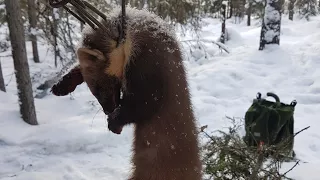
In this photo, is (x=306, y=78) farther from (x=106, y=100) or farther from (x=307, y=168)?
(x=106, y=100)

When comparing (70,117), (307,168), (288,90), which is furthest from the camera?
(288,90)

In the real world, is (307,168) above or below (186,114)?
below

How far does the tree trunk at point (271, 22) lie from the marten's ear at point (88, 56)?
9.21 m

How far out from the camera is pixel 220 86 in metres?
7.25

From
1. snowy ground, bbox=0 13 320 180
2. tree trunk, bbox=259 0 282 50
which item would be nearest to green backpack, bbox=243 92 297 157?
snowy ground, bbox=0 13 320 180

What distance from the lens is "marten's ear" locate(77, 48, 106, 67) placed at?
2.64ft

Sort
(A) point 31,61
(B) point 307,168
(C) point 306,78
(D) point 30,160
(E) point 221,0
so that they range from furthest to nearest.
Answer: (E) point 221,0
(A) point 31,61
(C) point 306,78
(D) point 30,160
(B) point 307,168

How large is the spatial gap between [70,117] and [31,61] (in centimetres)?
739

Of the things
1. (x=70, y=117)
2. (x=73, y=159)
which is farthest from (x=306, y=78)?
(x=73, y=159)

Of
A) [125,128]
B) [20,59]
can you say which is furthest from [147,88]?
[20,59]

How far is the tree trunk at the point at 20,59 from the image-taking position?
4750 mm

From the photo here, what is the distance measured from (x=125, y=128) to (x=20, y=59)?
10.0 ft

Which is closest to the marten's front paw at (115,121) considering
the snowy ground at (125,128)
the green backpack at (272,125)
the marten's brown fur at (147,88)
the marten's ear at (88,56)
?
the marten's brown fur at (147,88)

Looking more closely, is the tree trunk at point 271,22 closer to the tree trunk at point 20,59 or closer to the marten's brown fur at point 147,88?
the tree trunk at point 20,59
